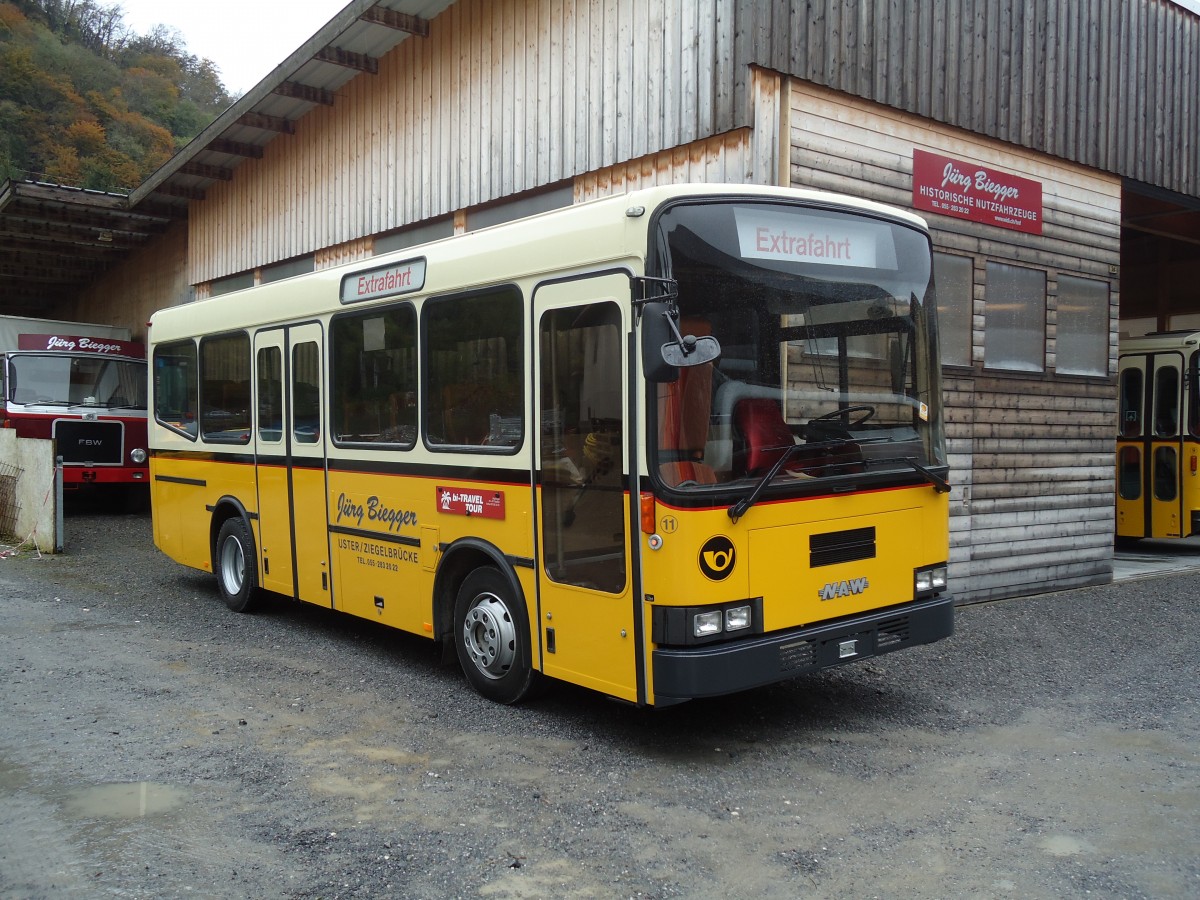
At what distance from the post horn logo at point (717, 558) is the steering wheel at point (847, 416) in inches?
33.1

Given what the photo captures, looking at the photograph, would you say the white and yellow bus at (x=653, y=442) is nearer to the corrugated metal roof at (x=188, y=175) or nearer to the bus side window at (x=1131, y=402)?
the corrugated metal roof at (x=188, y=175)

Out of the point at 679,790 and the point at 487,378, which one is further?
the point at 487,378

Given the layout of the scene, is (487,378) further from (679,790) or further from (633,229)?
(679,790)

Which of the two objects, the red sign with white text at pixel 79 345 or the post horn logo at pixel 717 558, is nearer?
the post horn logo at pixel 717 558

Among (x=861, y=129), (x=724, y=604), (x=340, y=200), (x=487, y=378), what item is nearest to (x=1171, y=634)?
(x=861, y=129)

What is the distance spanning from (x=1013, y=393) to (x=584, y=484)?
20.8 feet

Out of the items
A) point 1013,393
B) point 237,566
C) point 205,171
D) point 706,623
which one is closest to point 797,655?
point 706,623

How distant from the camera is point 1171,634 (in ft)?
27.8

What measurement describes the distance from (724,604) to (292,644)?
434cm

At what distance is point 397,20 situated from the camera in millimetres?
11602

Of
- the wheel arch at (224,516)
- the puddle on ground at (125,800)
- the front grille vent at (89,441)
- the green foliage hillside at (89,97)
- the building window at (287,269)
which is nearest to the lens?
the puddle on ground at (125,800)

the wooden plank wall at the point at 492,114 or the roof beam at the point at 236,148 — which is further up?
the roof beam at the point at 236,148

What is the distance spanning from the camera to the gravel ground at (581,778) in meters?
4.01

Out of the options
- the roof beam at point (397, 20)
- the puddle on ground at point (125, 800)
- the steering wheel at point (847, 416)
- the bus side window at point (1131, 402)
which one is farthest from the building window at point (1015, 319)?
the puddle on ground at point (125, 800)
